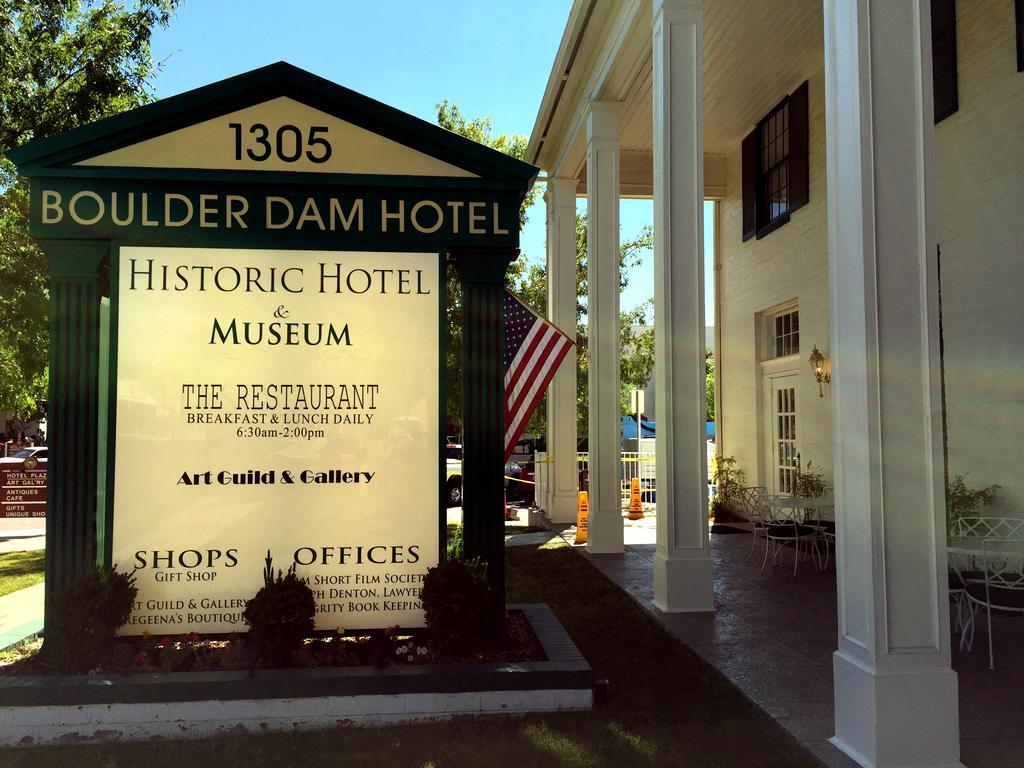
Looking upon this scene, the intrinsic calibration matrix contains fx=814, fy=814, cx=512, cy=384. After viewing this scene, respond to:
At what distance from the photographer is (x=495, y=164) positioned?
17.0 ft

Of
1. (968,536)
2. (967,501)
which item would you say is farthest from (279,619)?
(967,501)

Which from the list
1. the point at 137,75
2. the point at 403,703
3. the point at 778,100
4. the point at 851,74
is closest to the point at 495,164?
the point at 851,74

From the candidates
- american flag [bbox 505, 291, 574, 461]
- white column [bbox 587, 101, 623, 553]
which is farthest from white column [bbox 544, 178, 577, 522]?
american flag [bbox 505, 291, 574, 461]

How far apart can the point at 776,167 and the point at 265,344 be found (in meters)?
10.2

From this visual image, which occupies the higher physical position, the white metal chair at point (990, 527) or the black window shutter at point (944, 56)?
the black window shutter at point (944, 56)

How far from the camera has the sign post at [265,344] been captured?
16.1ft

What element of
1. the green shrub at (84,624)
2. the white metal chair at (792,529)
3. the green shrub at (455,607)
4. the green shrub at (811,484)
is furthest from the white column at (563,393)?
the green shrub at (84,624)

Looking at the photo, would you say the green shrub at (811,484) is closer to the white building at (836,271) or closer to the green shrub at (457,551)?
the white building at (836,271)

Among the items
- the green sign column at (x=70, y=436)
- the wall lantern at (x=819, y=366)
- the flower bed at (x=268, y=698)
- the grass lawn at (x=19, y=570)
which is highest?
the wall lantern at (x=819, y=366)

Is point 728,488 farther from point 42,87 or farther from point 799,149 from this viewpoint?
point 42,87

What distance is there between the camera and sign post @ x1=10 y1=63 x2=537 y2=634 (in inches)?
193

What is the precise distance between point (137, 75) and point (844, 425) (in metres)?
10.5

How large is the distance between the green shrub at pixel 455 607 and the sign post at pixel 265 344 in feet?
0.90

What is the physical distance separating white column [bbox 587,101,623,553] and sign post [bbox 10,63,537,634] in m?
5.37
